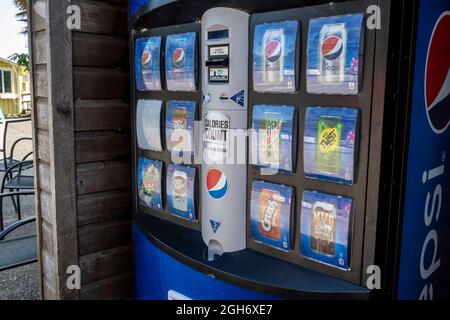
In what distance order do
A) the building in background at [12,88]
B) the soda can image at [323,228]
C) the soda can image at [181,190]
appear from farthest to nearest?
the building in background at [12,88] < the soda can image at [181,190] < the soda can image at [323,228]

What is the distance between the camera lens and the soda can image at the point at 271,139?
5.30ft

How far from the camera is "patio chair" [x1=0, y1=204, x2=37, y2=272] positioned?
2.42m

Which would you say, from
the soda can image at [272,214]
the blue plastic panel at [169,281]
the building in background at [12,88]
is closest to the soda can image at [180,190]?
the blue plastic panel at [169,281]

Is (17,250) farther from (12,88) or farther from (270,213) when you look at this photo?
(12,88)

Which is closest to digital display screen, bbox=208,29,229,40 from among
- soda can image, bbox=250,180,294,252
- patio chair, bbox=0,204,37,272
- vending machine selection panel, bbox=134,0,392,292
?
vending machine selection panel, bbox=134,0,392,292

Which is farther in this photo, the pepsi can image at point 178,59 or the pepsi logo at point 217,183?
the pepsi can image at point 178,59

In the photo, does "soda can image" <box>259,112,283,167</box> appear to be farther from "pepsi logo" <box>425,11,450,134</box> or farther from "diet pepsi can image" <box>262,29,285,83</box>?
"pepsi logo" <box>425,11,450,134</box>

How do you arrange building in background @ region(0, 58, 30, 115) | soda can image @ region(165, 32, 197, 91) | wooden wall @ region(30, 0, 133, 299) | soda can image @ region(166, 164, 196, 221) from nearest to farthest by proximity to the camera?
soda can image @ region(165, 32, 197, 91) → soda can image @ region(166, 164, 196, 221) → wooden wall @ region(30, 0, 133, 299) → building in background @ region(0, 58, 30, 115)

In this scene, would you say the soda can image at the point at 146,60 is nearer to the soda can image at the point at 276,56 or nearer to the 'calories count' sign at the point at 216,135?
the 'calories count' sign at the point at 216,135

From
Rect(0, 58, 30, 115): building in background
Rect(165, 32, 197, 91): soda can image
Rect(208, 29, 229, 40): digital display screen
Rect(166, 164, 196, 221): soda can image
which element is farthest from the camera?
Rect(0, 58, 30, 115): building in background

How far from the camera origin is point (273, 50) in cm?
158

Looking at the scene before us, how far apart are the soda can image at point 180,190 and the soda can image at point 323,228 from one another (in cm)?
65

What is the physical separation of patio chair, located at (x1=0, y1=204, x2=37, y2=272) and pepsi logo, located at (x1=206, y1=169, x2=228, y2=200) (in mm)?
1258

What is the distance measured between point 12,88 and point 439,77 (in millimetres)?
21009
